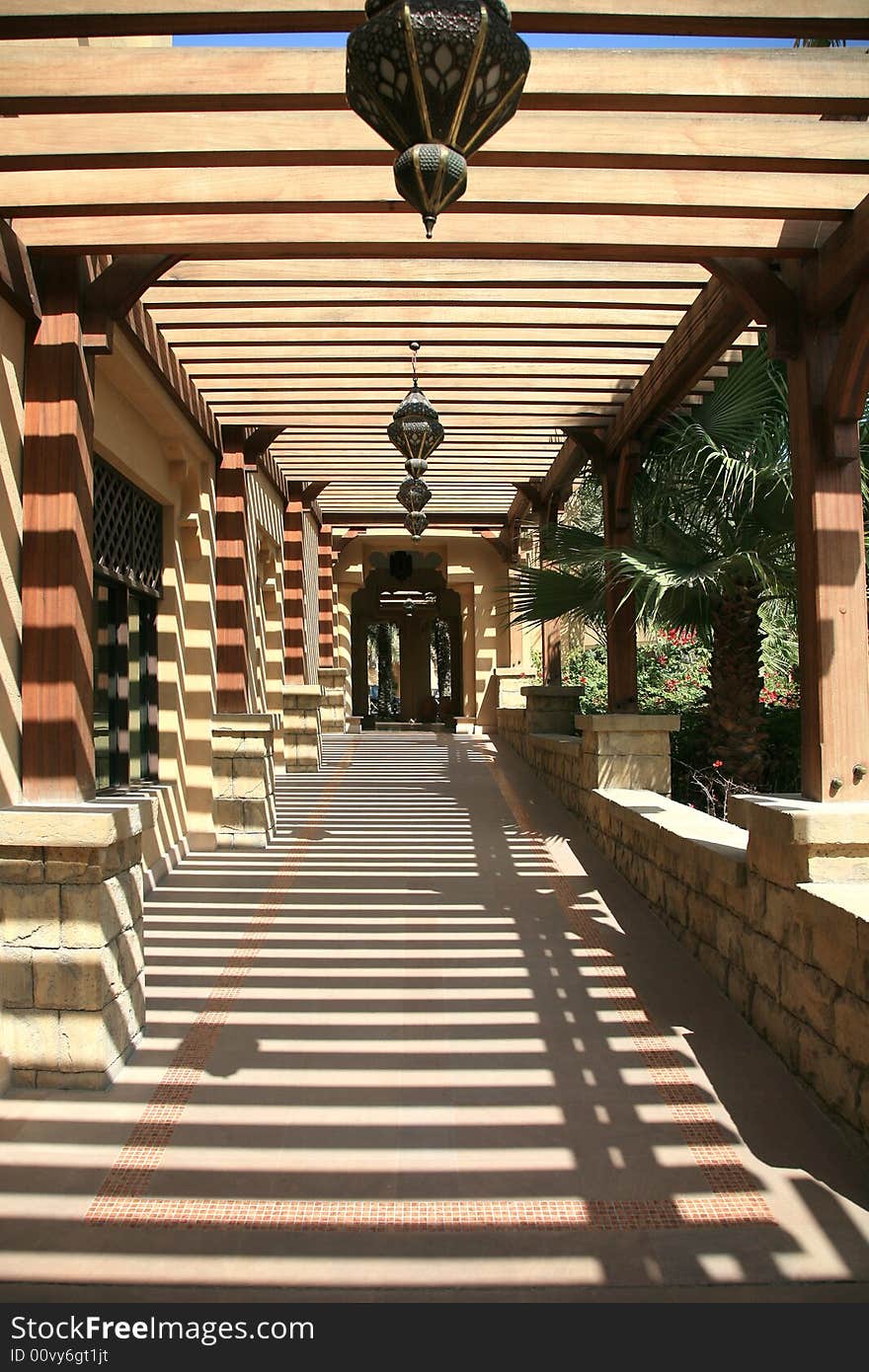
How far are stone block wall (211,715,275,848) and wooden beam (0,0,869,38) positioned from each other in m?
5.17

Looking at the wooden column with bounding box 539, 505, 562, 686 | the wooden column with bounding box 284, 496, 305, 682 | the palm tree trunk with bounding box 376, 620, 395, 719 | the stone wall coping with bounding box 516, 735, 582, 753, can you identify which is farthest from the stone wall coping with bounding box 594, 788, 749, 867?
the palm tree trunk with bounding box 376, 620, 395, 719

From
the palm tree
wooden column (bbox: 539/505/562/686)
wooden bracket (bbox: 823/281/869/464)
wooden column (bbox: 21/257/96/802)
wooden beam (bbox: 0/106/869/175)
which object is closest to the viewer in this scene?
wooden beam (bbox: 0/106/869/175)

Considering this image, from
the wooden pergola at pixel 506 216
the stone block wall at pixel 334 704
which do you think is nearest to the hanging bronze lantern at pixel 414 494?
the wooden pergola at pixel 506 216

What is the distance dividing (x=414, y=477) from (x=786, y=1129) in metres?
5.12

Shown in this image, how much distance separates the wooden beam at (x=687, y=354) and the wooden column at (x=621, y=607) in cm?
32

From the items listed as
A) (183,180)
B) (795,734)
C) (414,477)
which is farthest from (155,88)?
(795,734)

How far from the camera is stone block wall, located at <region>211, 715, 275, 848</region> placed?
771 cm

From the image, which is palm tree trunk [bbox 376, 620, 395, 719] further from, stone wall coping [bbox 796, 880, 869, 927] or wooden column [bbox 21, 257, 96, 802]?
stone wall coping [bbox 796, 880, 869, 927]

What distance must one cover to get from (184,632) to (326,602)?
9.91m

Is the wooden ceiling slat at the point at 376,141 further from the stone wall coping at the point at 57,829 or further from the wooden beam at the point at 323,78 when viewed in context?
the stone wall coping at the point at 57,829

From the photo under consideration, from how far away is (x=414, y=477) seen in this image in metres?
7.30

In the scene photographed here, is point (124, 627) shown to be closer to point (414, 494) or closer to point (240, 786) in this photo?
point (240, 786)

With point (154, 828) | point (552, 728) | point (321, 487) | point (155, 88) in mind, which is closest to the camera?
point (155, 88)
